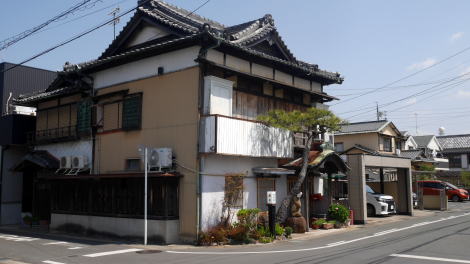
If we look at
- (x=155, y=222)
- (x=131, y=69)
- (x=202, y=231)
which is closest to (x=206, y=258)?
(x=202, y=231)

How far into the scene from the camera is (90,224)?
58.5ft

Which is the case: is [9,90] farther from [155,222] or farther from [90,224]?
[155,222]

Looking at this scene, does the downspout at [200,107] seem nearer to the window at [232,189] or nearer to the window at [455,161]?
the window at [232,189]

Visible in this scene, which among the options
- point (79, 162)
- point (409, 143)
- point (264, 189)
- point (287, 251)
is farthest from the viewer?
point (409, 143)

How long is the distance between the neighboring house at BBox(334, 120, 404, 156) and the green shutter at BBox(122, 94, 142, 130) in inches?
1037

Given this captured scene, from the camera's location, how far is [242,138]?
53.0ft

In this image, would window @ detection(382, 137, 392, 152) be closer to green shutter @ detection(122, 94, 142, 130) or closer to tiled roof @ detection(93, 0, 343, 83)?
tiled roof @ detection(93, 0, 343, 83)

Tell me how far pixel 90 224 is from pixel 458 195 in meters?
34.8

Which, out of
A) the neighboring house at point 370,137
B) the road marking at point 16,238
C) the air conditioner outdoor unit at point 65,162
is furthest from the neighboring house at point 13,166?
the neighboring house at point 370,137

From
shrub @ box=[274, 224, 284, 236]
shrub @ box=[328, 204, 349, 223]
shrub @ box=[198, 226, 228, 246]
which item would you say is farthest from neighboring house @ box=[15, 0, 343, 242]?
shrub @ box=[328, 204, 349, 223]

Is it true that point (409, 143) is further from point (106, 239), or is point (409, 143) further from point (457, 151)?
point (106, 239)

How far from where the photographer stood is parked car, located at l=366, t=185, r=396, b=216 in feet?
80.0

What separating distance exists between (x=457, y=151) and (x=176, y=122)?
55.7 m

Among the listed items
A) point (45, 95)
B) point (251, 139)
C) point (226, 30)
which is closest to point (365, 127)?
point (226, 30)
